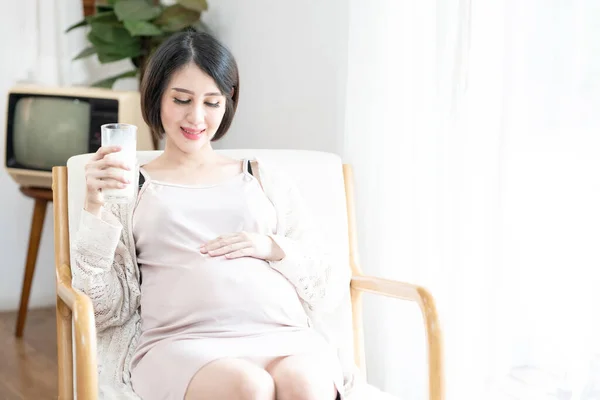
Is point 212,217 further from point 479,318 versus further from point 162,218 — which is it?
point 479,318

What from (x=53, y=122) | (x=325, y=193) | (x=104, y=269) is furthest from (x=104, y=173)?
(x=53, y=122)

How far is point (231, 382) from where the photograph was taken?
4.63ft

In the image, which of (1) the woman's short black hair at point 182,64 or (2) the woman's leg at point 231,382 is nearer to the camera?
(2) the woman's leg at point 231,382

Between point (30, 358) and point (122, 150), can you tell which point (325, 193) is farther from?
point (30, 358)

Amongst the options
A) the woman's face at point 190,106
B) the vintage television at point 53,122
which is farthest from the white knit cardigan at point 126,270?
the vintage television at point 53,122

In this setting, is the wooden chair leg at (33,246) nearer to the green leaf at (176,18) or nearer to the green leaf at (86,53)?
the green leaf at (86,53)

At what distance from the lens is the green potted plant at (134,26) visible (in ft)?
10.4

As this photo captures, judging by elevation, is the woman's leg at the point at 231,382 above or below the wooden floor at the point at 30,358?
above

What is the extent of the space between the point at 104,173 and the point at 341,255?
2.13 ft

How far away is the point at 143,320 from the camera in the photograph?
1.68 meters

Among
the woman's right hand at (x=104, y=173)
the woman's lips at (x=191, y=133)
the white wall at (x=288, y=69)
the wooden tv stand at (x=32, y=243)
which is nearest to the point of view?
the woman's right hand at (x=104, y=173)

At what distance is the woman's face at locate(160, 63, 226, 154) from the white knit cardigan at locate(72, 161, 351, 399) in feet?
0.57

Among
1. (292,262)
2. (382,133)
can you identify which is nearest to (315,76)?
(382,133)

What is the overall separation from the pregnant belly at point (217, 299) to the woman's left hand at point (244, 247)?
0.05 feet
